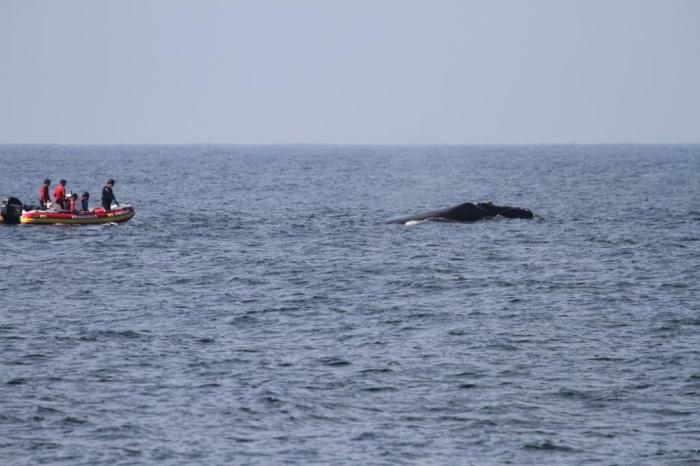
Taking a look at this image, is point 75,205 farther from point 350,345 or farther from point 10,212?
point 350,345

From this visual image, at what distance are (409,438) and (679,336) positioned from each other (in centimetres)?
1081

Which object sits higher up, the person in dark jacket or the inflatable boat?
the person in dark jacket

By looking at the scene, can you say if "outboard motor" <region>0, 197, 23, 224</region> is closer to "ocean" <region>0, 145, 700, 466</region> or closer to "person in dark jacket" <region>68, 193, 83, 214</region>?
"ocean" <region>0, 145, 700, 466</region>

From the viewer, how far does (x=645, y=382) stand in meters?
24.4

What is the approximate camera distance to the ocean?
2069 cm

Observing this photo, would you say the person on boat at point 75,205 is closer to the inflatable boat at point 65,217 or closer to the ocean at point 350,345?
the inflatable boat at point 65,217

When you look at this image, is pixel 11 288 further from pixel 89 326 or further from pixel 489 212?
pixel 489 212

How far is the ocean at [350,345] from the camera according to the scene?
20.7 metres

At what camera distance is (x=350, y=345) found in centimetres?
2806

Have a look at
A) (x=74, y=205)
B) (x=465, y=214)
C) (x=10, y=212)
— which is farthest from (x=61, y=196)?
(x=465, y=214)

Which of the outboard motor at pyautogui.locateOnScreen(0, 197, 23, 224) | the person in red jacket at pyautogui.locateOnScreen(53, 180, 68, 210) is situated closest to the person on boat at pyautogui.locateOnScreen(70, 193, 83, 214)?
the person in red jacket at pyautogui.locateOnScreen(53, 180, 68, 210)

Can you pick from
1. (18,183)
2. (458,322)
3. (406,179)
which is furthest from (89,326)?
(406,179)

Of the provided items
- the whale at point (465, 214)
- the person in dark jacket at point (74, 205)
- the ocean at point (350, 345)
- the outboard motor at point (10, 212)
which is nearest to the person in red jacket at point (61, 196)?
the person in dark jacket at point (74, 205)


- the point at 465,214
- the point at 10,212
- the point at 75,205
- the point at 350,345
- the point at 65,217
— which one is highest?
the point at 75,205
